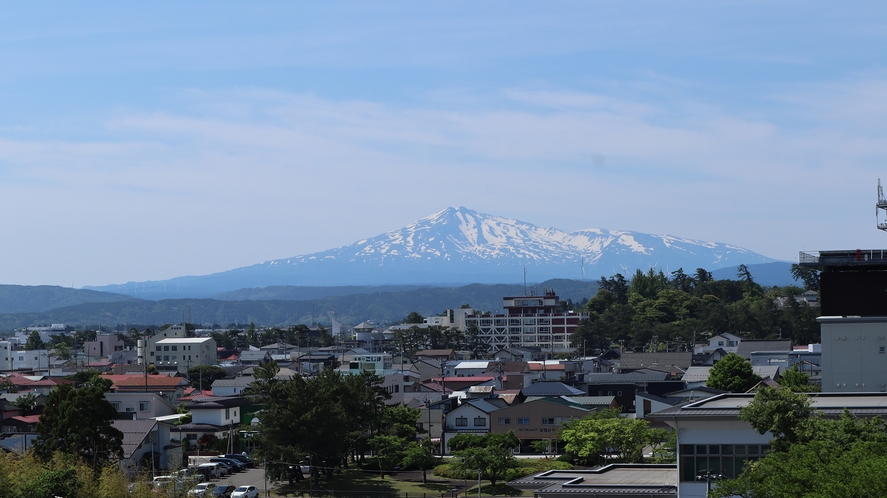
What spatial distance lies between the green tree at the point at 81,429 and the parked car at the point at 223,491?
9.80 feet

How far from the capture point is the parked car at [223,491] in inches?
1225

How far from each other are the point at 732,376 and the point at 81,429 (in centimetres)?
2870

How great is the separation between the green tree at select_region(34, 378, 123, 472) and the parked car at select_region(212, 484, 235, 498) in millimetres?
2988

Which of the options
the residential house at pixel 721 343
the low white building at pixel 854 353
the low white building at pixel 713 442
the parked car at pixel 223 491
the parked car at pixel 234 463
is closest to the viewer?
the low white building at pixel 713 442

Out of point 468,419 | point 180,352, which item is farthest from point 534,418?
point 180,352

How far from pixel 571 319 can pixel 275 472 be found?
85150 mm

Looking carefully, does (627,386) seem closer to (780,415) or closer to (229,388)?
(229,388)

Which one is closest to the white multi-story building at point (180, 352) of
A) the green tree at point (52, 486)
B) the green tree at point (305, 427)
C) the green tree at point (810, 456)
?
the green tree at point (305, 427)

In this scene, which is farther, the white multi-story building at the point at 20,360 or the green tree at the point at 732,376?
the white multi-story building at the point at 20,360

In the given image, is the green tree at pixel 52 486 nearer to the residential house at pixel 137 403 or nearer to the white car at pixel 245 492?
the white car at pixel 245 492

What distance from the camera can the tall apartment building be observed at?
116 m

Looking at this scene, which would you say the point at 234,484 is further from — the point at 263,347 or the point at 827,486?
the point at 263,347

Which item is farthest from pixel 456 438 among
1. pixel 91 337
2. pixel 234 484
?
pixel 91 337

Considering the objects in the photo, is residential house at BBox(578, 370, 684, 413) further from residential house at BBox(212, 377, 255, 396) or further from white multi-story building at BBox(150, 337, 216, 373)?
white multi-story building at BBox(150, 337, 216, 373)
